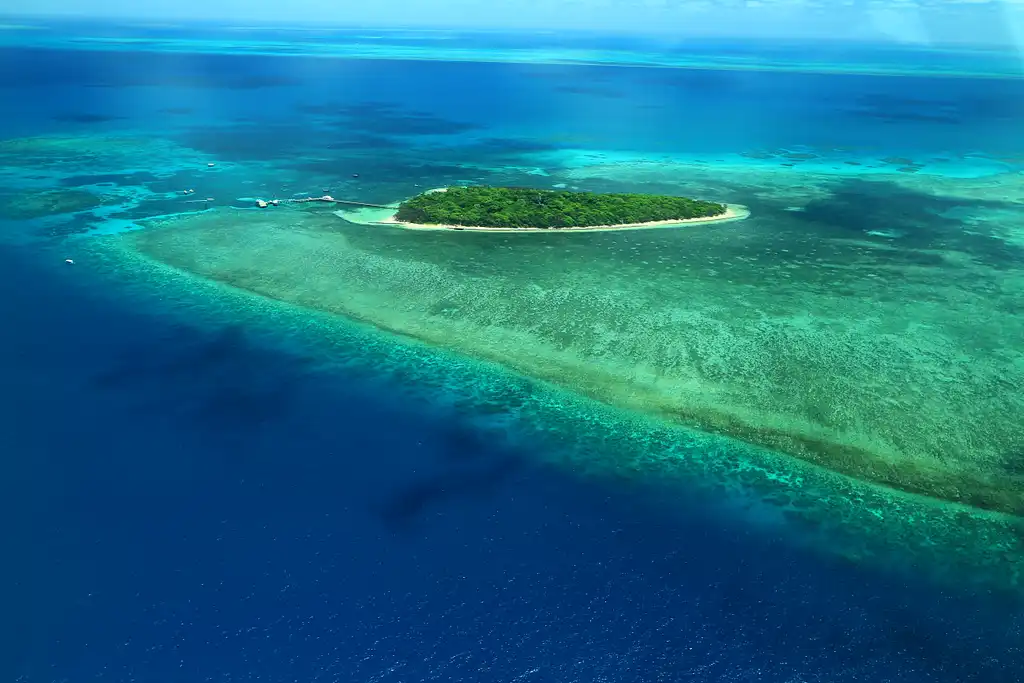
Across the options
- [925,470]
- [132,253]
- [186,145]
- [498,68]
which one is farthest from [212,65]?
[925,470]

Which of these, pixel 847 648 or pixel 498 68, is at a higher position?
pixel 498 68

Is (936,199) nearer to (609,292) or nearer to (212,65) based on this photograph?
(609,292)

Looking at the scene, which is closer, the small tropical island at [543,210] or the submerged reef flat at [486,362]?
the submerged reef flat at [486,362]

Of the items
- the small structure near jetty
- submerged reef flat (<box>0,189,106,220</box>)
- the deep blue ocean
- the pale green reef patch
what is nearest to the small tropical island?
the small structure near jetty

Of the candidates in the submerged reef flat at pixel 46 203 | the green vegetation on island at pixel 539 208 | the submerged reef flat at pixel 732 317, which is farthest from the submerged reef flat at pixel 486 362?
the submerged reef flat at pixel 46 203

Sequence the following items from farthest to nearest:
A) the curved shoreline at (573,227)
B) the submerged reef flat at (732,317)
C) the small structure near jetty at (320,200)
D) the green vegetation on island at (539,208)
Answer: the small structure near jetty at (320,200), the green vegetation on island at (539,208), the curved shoreline at (573,227), the submerged reef flat at (732,317)

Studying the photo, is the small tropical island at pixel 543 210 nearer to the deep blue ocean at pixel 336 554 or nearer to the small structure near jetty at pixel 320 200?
the small structure near jetty at pixel 320 200
